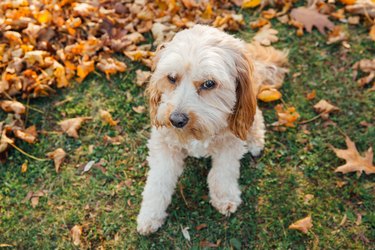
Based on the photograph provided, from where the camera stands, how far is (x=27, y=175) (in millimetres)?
4523

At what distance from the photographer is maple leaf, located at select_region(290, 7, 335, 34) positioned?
18.5ft

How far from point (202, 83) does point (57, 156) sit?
2147mm

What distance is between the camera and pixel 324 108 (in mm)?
4918

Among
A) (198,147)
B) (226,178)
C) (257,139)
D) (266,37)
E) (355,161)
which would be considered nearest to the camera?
(198,147)

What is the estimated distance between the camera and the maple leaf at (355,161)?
4410mm

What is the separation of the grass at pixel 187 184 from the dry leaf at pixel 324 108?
8 cm

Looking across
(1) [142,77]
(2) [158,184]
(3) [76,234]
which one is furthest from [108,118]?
(3) [76,234]

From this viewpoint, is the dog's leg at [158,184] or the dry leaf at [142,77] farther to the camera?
the dry leaf at [142,77]

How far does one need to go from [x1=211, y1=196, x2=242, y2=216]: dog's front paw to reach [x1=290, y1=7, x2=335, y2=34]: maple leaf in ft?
9.16

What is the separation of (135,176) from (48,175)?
968 millimetres

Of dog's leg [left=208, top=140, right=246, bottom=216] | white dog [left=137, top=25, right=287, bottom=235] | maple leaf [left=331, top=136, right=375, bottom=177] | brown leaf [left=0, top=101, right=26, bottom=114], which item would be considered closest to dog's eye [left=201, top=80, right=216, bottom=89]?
white dog [left=137, top=25, right=287, bottom=235]

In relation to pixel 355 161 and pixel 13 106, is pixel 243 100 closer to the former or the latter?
pixel 355 161

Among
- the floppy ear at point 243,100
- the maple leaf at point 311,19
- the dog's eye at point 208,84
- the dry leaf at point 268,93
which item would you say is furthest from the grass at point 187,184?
the dog's eye at point 208,84

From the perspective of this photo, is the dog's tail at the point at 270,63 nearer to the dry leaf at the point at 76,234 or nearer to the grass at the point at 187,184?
the grass at the point at 187,184
